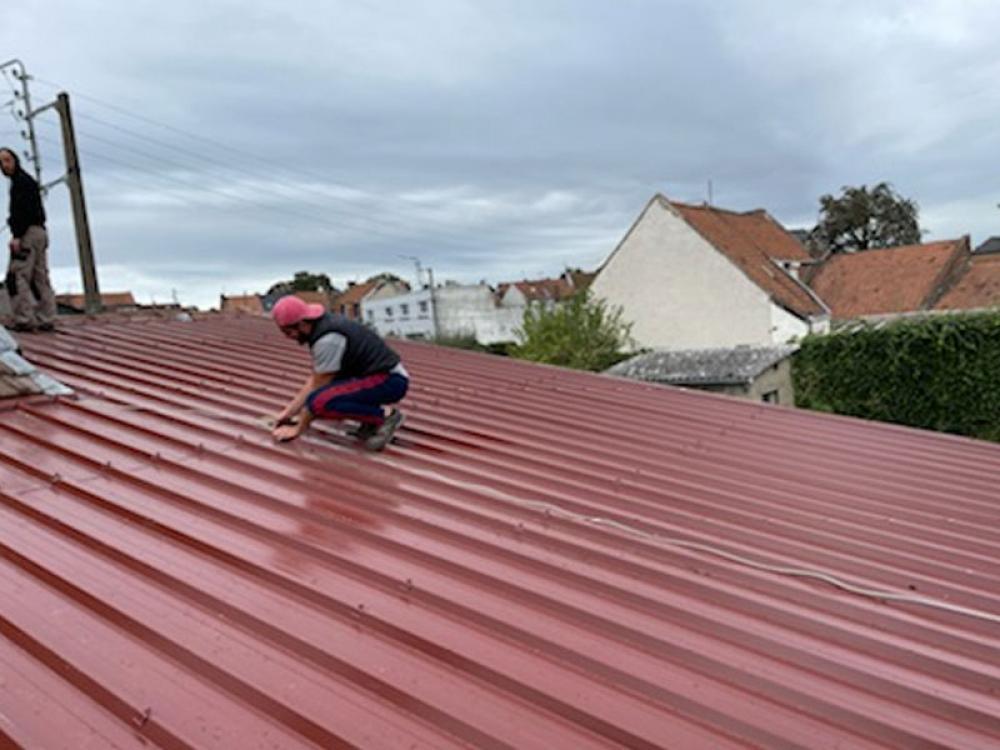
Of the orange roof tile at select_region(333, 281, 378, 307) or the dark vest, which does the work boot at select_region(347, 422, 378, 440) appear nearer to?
the dark vest

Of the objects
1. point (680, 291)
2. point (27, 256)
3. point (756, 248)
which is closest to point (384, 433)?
point (27, 256)

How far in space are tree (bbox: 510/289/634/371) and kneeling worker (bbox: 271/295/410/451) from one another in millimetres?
21522

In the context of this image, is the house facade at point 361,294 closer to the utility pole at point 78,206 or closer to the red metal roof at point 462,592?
the utility pole at point 78,206

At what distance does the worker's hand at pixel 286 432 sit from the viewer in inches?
165

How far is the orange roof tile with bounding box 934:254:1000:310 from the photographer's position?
26531mm

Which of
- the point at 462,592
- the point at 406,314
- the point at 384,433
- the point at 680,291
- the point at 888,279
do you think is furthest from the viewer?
the point at 406,314

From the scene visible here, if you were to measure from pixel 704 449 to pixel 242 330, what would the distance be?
624 cm

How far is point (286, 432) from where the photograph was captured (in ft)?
13.8

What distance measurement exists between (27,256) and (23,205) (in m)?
0.54

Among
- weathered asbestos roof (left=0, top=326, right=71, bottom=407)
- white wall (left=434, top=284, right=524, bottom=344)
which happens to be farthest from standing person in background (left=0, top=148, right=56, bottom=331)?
white wall (left=434, top=284, right=524, bottom=344)

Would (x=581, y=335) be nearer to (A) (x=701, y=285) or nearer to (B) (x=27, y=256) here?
(A) (x=701, y=285)

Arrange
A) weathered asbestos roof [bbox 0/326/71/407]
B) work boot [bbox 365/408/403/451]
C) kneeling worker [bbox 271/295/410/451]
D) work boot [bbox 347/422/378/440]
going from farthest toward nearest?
1. weathered asbestos roof [bbox 0/326/71/407]
2. work boot [bbox 347/422/378/440]
3. work boot [bbox 365/408/403/451]
4. kneeling worker [bbox 271/295/410/451]

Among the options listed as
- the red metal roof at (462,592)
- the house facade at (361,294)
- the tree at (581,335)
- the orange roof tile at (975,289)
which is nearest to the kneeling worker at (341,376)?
the red metal roof at (462,592)

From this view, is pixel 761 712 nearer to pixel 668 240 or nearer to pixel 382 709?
pixel 382 709
